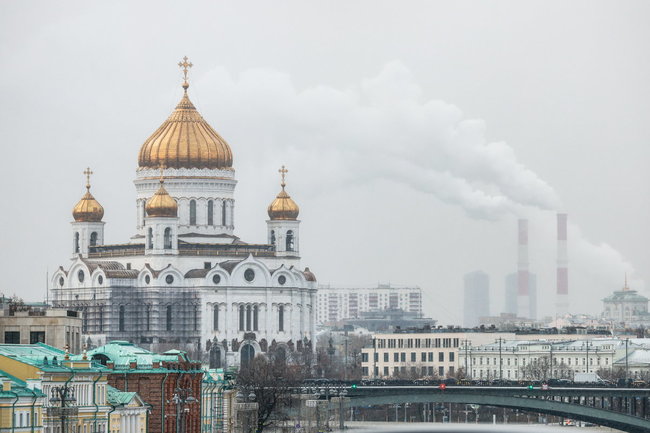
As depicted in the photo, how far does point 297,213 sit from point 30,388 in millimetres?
109602

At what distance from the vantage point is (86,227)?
18512 cm

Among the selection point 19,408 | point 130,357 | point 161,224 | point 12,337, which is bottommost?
point 19,408

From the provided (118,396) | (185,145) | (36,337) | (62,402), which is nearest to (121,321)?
(185,145)

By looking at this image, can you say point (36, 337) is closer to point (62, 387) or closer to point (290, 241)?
point (62, 387)

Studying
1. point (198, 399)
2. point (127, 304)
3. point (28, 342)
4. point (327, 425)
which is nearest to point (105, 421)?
point (198, 399)

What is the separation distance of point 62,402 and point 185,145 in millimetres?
112436

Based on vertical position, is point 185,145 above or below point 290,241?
above

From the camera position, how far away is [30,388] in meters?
76.3

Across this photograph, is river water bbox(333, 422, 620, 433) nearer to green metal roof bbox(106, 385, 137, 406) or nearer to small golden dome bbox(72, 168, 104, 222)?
small golden dome bbox(72, 168, 104, 222)

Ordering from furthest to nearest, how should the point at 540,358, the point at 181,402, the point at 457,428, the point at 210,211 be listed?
the point at 210,211
the point at 540,358
the point at 457,428
the point at 181,402

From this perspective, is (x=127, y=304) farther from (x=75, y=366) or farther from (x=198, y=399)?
(x=75, y=366)

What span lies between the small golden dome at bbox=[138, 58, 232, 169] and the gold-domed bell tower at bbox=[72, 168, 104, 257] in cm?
434

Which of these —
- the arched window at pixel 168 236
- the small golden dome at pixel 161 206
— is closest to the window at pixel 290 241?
the arched window at pixel 168 236

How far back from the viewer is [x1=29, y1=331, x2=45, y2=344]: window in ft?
342
